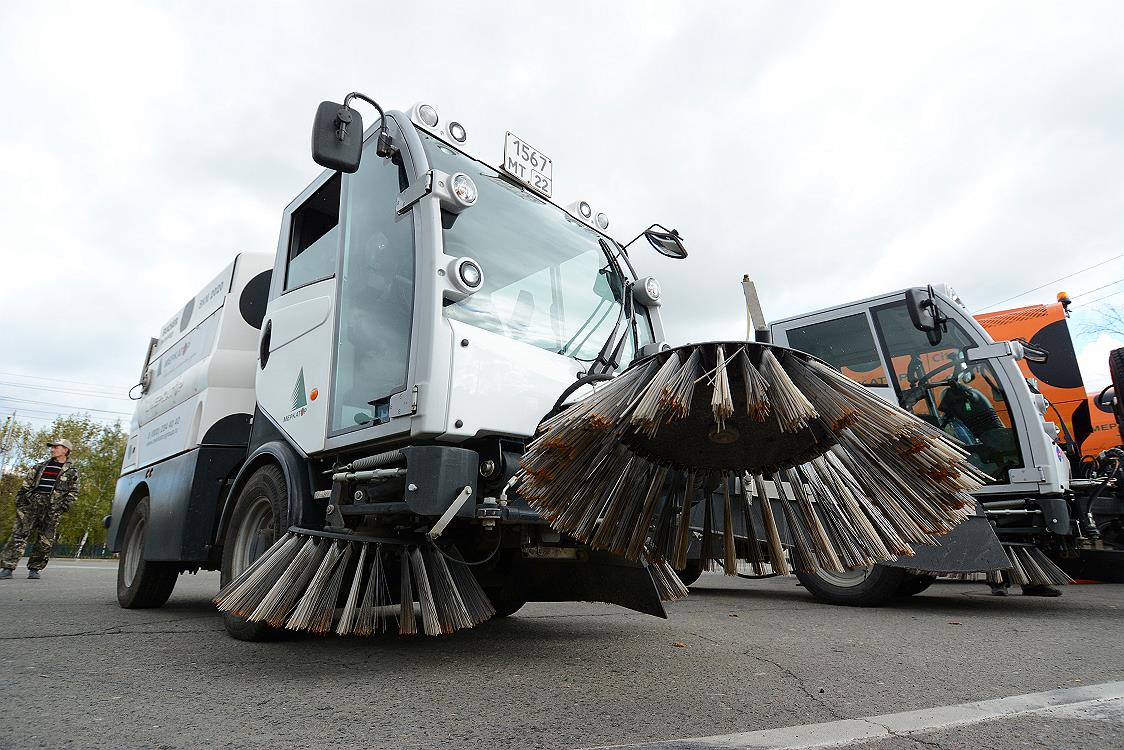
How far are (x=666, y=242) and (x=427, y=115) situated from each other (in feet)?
5.48

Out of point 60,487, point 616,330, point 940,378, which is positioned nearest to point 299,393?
point 616,330

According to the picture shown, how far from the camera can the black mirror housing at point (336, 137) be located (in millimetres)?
3082

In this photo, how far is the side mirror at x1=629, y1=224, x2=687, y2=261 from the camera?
439 centimetres

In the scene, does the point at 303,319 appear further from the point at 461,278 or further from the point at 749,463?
the point at 749,463

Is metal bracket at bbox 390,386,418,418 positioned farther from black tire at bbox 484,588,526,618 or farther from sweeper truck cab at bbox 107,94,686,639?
black tire at bbox 484,588,526,618

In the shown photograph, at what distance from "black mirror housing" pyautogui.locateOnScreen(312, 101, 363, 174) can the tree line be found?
133 feet

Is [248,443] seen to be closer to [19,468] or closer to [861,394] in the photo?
[861,394]

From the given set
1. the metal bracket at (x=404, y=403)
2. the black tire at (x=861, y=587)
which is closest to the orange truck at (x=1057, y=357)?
the black tire at (x=861, y=587)

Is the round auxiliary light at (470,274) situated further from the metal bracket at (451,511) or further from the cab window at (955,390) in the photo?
the cab window at (955,390)

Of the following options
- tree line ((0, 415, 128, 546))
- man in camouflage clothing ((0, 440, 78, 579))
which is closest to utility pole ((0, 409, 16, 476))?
tree line ((0, 415, 128, 546))

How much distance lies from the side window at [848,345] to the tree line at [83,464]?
39604mm

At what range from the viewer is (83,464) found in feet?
128

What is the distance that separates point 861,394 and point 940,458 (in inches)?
10.7

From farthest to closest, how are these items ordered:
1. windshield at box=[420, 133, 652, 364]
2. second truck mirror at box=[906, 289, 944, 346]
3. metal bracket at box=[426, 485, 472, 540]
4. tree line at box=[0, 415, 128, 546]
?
tree line at box=[0, 415, 128, 546] < second truck mirror at box=[906, 289, 944, 346] < windshield at box=[420, 133, 652, 364] < metal bracket at box=[426, 485, 472, 540]
